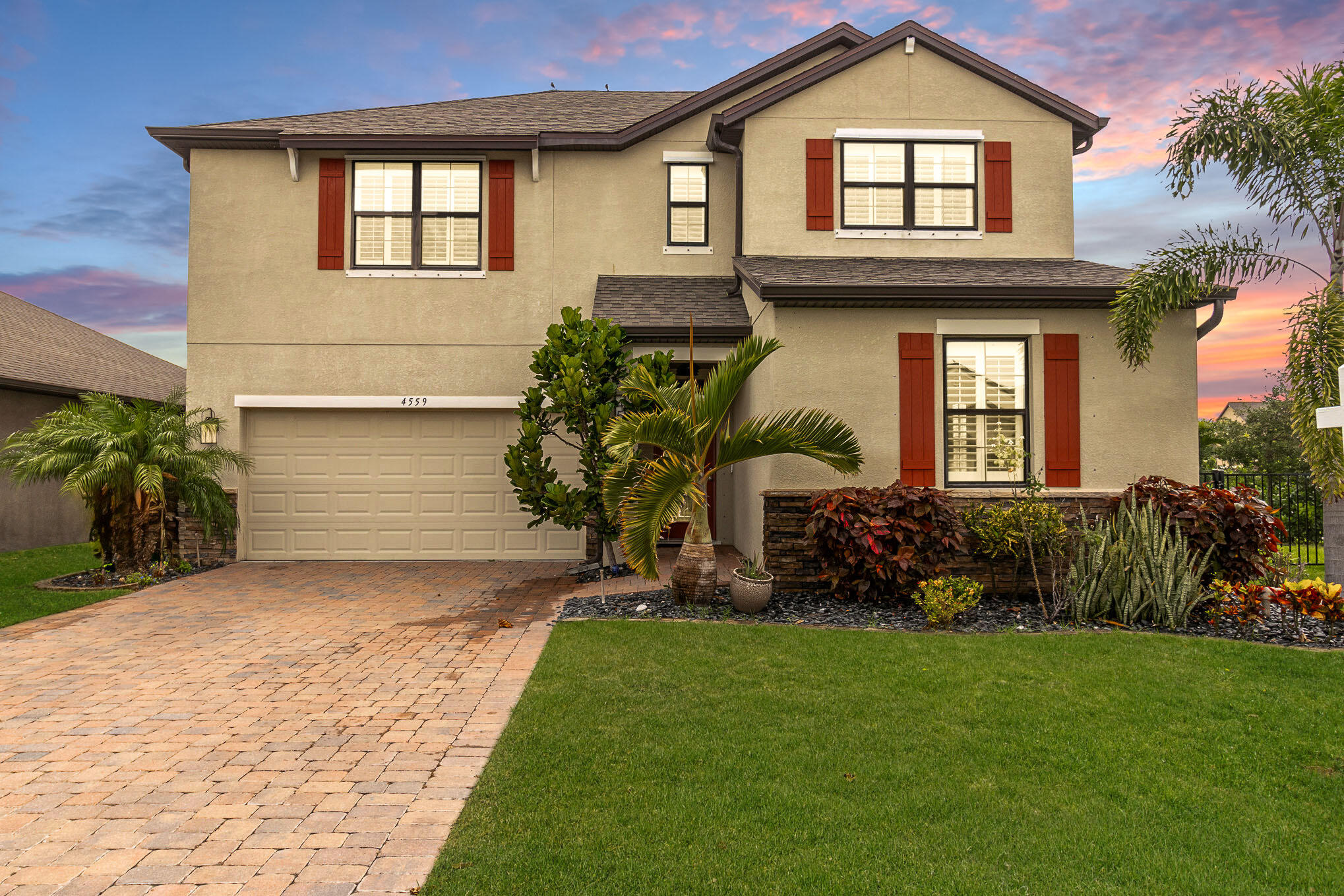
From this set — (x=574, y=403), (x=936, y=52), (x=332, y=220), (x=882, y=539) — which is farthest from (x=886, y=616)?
(x=332, y=220)

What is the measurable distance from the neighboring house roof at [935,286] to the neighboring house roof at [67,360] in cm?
1223

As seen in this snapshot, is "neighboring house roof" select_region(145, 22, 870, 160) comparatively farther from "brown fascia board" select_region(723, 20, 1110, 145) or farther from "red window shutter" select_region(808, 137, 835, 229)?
"red window shutter" select_region(808, 137, 835, 229)

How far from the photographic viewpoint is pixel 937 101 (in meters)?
10.5

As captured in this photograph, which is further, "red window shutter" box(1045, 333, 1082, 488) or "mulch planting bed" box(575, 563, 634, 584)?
"mulch planting bed" box(575, 563, 634, 584)

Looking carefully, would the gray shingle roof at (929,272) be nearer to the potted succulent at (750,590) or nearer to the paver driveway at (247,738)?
the potted succulent at (750,590)

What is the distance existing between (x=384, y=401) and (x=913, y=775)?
385 inches

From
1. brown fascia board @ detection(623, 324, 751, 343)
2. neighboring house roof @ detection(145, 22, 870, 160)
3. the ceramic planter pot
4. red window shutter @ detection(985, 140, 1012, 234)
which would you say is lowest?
the ceramic planter pot

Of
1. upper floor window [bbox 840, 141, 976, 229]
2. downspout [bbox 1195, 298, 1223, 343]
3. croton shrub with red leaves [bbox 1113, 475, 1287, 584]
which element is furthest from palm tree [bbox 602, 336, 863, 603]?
downspout [bbox 1195, 298, 1223, 343]

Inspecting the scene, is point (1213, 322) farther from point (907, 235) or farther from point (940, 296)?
point (907, 235)

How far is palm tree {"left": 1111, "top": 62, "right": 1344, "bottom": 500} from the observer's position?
730cm

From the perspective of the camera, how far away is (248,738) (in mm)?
4367

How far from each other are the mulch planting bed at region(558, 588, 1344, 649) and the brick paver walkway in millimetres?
893

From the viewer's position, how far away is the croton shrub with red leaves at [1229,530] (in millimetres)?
7473

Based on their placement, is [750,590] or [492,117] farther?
[492,117]
